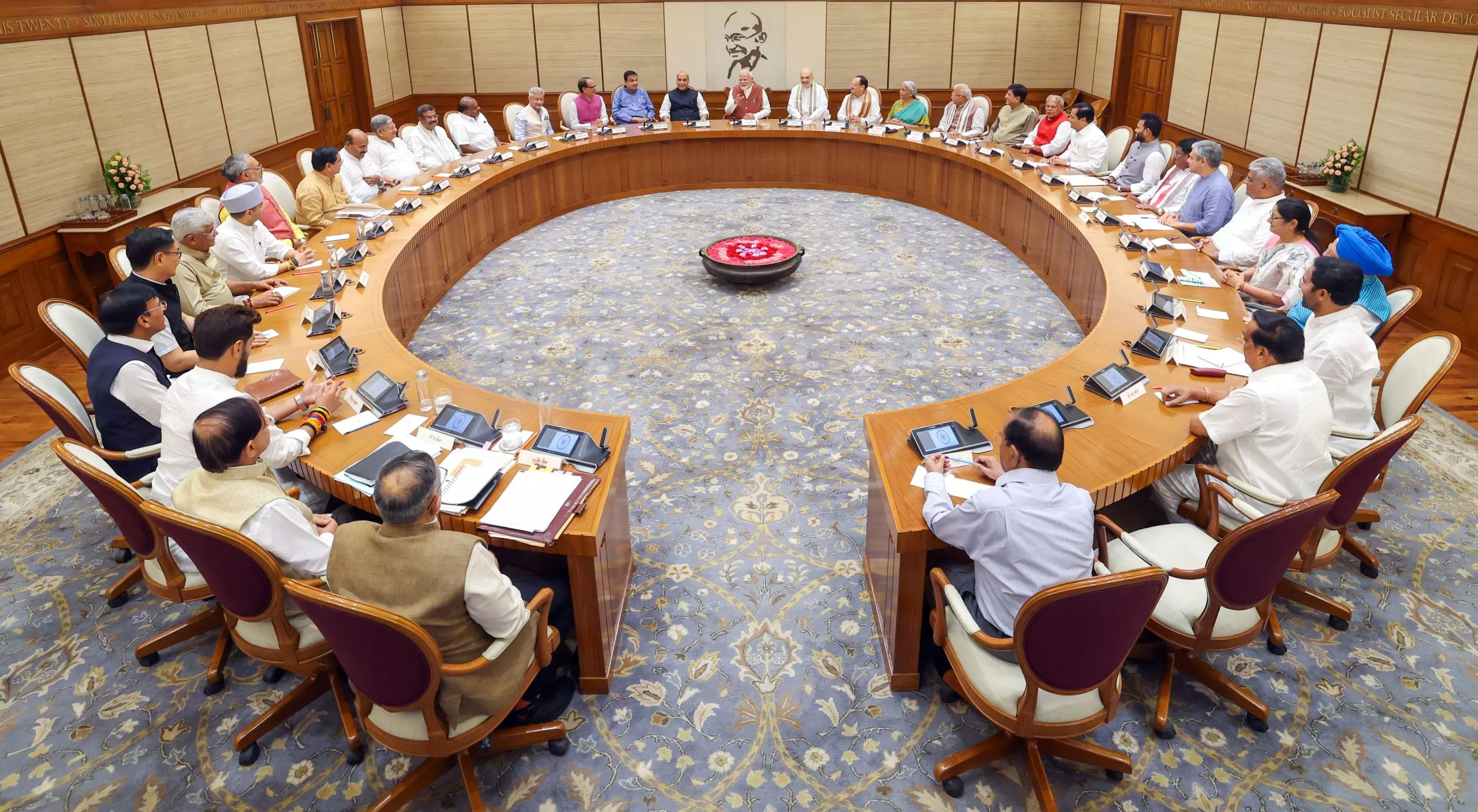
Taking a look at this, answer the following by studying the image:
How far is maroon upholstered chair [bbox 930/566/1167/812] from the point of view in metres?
2.14

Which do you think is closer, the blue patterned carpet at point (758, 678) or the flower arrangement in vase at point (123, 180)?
the blue patterned carpet at point (758, 678)

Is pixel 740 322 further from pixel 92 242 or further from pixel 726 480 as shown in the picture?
pixel 92 242

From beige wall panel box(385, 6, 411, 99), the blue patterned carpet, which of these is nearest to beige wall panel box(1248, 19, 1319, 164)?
the blue patterned carpet

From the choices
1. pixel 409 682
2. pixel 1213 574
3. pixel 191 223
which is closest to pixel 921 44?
pixel 191 223

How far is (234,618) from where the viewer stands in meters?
2.79

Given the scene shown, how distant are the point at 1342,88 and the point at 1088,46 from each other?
5399 millimetres

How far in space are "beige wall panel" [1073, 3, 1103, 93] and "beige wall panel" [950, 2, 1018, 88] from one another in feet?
2.95

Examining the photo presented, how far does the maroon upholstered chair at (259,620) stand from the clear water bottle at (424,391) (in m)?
1.02

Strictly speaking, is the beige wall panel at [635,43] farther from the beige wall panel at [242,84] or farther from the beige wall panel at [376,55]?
the beige wall panel at [242,84]

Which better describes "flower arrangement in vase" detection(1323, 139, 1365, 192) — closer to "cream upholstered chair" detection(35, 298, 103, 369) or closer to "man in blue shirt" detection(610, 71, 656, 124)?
"man in blue shirt" detection(610, 71, 656, 124)

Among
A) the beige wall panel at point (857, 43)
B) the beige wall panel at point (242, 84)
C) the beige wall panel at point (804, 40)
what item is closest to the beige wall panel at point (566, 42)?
the beige wall panel at point (804, 40)

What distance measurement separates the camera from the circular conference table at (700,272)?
9.89 feet

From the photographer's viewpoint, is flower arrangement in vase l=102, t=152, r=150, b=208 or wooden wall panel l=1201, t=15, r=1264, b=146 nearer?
flower arrangement in vase l=102, t=152, r=150, b=208

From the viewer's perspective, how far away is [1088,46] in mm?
11742
